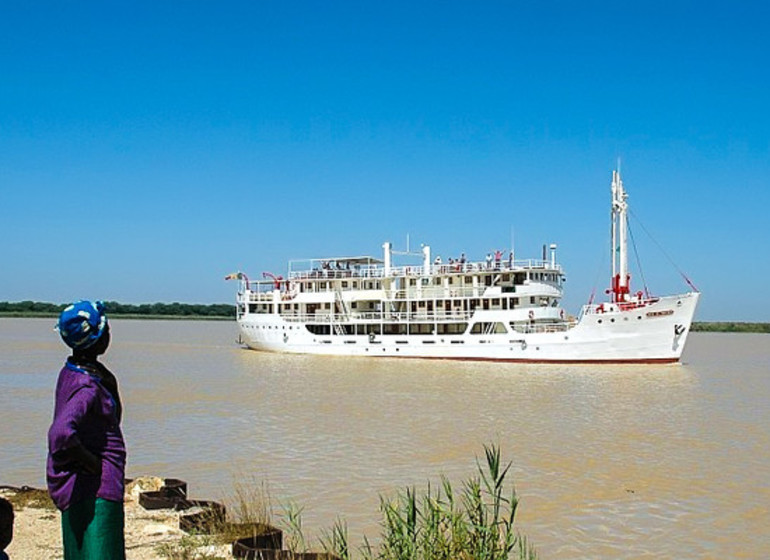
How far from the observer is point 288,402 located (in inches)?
853

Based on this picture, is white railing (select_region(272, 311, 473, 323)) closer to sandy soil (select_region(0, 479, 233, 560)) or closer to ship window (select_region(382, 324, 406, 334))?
ship window (select_region(382, 324, 406, 334))

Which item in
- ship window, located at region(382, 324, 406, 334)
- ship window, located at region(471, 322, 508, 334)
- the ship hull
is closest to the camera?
the ship hull

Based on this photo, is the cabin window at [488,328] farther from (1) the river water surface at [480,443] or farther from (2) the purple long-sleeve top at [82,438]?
(2) the purple long-sleeve top at [82,438]

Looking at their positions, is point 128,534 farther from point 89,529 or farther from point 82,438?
point 82,438

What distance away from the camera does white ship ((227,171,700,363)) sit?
34.3m

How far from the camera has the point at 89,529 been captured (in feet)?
12.7

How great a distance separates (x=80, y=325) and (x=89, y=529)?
3.35 feet

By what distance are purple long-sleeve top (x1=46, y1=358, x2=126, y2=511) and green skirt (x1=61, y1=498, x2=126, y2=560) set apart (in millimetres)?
46

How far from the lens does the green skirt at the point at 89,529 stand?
12.7ft

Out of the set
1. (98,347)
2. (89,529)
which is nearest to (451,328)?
(98,347)

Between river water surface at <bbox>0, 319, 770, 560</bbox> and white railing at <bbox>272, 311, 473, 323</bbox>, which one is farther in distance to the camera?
white railing at <bbox>272, 311, 473, 323</bbox>

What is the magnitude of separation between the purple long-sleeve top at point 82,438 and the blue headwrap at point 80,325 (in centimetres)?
11

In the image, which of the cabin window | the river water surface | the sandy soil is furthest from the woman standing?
the cabin window

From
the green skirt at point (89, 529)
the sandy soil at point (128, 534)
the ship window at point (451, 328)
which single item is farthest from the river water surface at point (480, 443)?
the ship window at point (451, 328)
